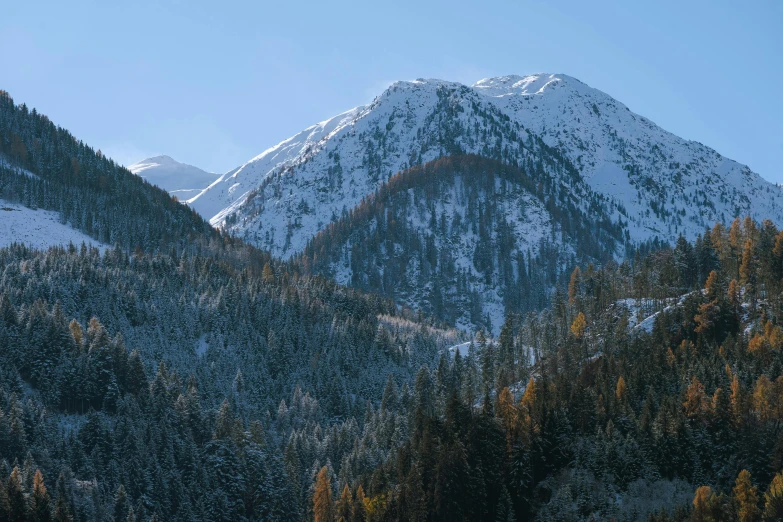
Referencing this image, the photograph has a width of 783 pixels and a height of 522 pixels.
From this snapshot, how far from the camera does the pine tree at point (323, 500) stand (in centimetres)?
13471

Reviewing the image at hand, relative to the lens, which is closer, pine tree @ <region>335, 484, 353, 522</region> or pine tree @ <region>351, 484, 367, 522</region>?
pine tree @ <region>351, 484, 367, 522</region>

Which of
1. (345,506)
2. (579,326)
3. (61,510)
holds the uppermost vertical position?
(579,326)

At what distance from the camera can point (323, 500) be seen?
136625 millimetres

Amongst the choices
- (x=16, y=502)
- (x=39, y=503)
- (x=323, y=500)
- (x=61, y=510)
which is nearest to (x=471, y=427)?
(x=323, y=500)

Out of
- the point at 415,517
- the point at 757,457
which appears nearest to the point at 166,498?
the point at 415,517

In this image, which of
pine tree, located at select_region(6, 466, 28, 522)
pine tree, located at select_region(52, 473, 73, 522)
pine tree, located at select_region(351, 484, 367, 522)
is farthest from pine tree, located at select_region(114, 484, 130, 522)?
pine tree, located at select_region(351, 484, 367, 522)

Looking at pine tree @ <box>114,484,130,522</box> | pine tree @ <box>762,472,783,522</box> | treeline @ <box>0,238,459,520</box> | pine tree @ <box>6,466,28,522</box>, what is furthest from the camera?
treeline @ <box>0,238,459,520</box>

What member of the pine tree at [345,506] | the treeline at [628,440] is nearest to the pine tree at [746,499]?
the treeline at [628,440]

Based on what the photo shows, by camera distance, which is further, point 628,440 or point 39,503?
point 628,440

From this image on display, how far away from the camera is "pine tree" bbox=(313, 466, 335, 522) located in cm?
13471

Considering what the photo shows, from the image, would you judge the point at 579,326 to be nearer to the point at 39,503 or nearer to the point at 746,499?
the point at 746,499

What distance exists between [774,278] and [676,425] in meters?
57.2

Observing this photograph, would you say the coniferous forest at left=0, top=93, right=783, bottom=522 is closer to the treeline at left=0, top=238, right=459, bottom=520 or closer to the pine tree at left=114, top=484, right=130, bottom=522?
the pine tree at left=114, top=484, right=130, bottom=522

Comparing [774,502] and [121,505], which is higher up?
[774,502]
